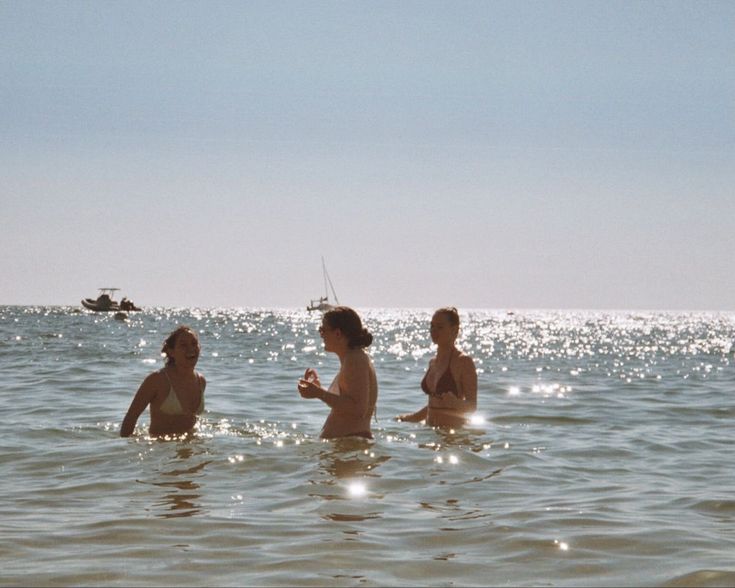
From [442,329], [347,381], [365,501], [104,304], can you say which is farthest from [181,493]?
[104,304]

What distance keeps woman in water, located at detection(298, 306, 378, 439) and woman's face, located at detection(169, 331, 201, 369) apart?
130 centimetres

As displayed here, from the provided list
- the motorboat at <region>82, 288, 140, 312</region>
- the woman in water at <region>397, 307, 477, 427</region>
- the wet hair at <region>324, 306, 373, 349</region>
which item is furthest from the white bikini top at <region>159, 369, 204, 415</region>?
the motorboat at <region>82, 288, 140, 312</region>

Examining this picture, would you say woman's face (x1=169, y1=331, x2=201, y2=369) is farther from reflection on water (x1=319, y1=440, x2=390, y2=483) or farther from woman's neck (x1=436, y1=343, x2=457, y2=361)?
woman's neck (x1=436, y1=343, x2=457, y2=361)

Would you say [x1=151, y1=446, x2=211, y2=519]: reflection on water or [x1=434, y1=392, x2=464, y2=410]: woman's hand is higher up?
[x1=434, y1=392, x2=464, y2=410]: woman's hand

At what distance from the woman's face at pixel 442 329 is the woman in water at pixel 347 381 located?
1.38 metres

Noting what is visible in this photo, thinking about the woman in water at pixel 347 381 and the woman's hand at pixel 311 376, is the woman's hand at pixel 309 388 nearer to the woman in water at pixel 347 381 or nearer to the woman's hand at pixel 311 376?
the woman in water at pixel 347 381

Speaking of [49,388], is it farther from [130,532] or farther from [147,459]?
[130,532]

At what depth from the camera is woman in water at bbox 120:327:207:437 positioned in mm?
8953

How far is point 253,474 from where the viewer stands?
7.98 m

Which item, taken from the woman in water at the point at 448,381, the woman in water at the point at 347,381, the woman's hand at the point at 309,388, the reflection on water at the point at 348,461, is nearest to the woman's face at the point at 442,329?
the woman in water at the point at 448,381

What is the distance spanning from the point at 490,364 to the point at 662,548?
2610cm

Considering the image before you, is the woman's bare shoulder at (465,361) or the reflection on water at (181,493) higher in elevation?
the woman's bare shoulder at (465,361)

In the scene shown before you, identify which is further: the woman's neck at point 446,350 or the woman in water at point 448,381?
the woman's neck at point 446,350

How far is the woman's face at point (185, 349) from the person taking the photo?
8.93 metres
